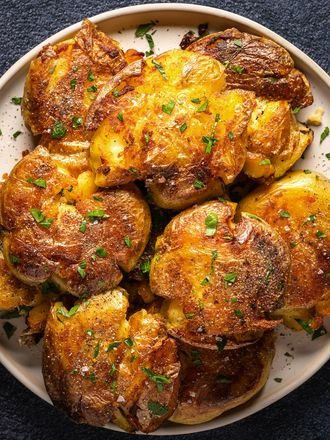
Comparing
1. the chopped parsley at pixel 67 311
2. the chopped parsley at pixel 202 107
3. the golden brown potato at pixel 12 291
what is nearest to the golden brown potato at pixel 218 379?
the chopped parsley at pixel 67 311

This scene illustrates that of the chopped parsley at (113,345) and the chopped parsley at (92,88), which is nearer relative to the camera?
the chopped parsley at (113,345)

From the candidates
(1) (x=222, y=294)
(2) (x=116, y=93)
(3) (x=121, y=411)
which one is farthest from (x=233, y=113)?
(3) (x=121, y=411)

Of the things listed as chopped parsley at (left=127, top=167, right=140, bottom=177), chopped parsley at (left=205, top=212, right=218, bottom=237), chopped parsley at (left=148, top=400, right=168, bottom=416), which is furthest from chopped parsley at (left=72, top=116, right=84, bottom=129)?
chopped parsley at (left=148, top=400, right=168, bottom=416)

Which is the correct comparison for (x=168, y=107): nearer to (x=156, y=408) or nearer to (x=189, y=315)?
(x=189, y=315)

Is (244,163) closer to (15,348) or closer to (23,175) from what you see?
(23,175)

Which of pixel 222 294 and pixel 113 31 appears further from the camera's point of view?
pixel 113 31

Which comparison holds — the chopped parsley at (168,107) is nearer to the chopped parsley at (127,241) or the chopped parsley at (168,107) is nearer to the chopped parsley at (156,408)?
the chopped parsley at (127,241)

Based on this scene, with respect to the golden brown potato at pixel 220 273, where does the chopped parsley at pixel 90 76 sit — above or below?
above
